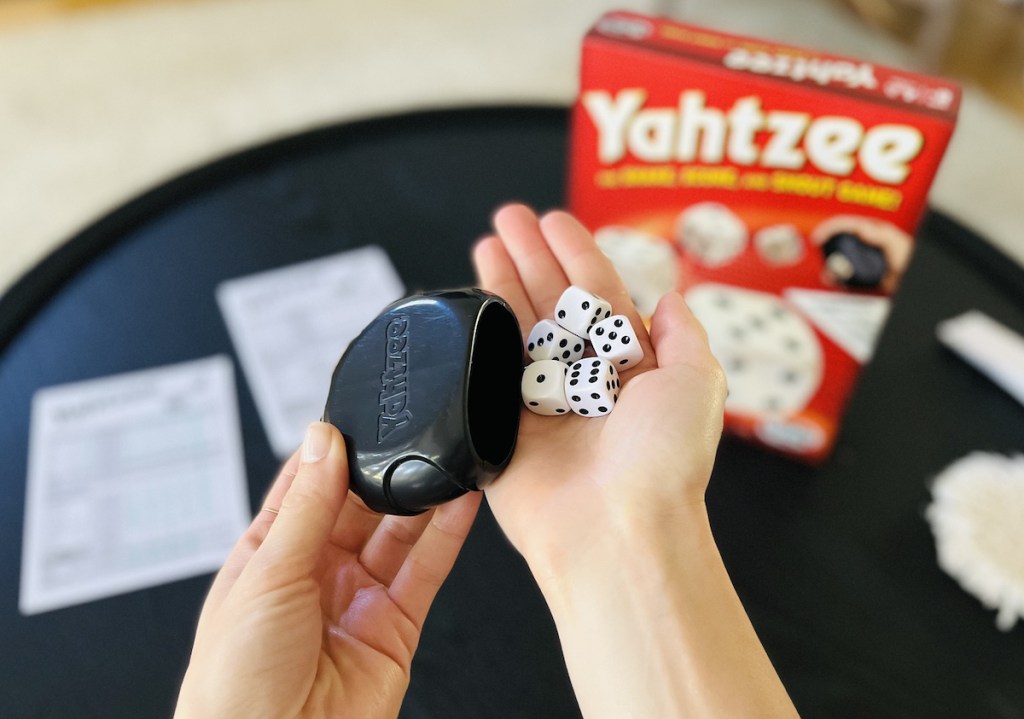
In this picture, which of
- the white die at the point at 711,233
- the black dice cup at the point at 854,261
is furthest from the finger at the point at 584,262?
the black dice cup at the point at 854,261

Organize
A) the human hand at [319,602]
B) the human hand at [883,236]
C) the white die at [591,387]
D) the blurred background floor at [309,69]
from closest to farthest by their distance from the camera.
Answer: the human hand at [319,602], the white die at [591,387], the human hand at [883,236], the blurred background floor at [309,69]

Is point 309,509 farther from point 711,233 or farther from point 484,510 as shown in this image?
point 711,233

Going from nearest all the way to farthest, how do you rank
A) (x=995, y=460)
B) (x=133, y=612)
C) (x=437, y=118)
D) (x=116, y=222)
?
(x=133, y=612) < (x=995, y=460) < (x=116, y=222) < (x=437, y=118)

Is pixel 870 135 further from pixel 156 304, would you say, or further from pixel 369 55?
pixel 369 55

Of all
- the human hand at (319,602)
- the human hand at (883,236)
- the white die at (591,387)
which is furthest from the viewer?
the human hand at (883,236)

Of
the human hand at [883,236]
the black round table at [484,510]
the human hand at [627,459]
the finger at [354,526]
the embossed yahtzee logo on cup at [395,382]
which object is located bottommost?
the black round table at [484,510]

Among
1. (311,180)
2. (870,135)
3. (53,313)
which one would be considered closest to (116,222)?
(53,313)

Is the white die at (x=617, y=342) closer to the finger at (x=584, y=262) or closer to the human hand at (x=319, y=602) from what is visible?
the finger at (x=584, y=262)
